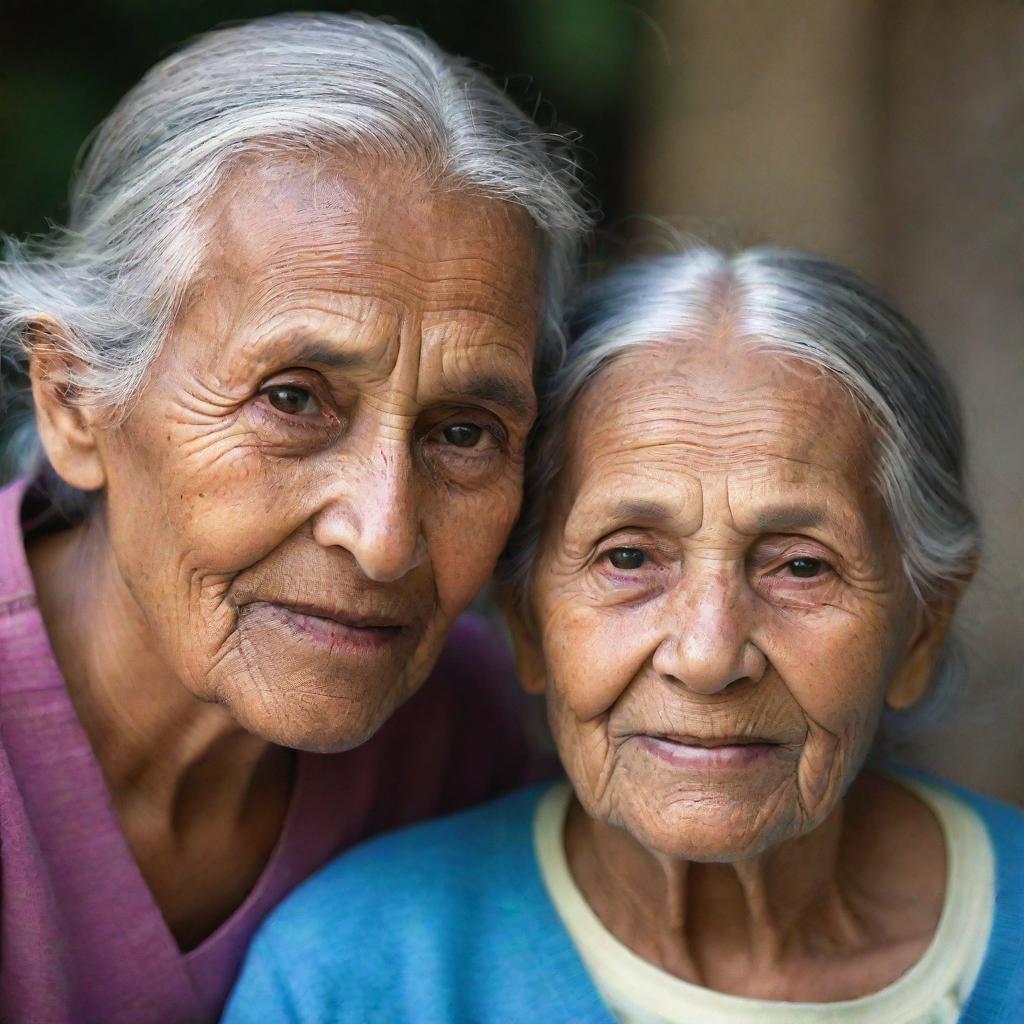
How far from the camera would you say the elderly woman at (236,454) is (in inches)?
90.1

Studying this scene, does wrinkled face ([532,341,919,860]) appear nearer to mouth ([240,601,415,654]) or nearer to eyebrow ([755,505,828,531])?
eyebrow ([755,505,828,531])

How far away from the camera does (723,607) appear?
229 centimetres

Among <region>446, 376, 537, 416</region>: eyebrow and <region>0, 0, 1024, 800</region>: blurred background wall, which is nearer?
<region>446, 376, 537, 416</region>: eyebrow

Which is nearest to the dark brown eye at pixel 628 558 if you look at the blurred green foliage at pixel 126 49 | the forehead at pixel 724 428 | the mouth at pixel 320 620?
the forehead at pixel 724 428

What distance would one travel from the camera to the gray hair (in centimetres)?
234

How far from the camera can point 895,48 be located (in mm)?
4363

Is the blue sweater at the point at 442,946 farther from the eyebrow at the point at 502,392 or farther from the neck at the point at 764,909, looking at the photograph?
the eyebrow at the point at 502,392

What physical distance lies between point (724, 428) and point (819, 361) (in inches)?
9.3

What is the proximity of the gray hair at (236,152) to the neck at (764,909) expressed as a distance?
41.0 inches

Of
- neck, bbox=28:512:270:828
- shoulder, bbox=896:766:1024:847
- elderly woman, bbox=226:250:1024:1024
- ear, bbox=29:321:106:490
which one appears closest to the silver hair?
elderly woman, bbox=226:250:1024:1024

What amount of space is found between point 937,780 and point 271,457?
5.43 ft

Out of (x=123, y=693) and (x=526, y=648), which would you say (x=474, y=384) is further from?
(x=123, y=693)

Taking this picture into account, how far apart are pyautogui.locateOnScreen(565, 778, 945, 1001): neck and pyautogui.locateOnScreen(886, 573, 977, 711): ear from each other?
275 millimetres

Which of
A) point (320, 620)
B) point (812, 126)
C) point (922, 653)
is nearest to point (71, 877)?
point (320, 620)
